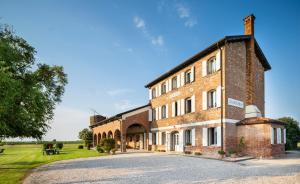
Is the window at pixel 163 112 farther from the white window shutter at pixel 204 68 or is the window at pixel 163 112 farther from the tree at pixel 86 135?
the tree at pixel 86 135

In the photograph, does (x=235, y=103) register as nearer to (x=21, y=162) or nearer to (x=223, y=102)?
(x=223, y=102)

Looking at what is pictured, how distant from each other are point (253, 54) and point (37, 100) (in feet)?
51.3

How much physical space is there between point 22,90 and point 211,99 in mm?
12977

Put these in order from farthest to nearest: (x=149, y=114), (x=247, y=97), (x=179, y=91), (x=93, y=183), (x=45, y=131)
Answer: (x=149, y=114) → (x=179, y=91) → (x=247, y=97) → (x=45, y=131) → (x=93, y=183)

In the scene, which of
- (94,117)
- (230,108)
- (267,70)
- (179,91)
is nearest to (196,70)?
(179,91)

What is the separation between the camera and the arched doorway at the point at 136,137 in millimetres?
29531

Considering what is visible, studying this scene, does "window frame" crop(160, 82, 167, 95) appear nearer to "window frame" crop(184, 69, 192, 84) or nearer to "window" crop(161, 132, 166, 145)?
"window" crop(161, 132, 166, 145)

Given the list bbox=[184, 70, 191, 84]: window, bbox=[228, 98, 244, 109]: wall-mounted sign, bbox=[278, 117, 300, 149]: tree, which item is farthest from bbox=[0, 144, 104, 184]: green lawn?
bbox=[278, 117, 300, 149]: tree

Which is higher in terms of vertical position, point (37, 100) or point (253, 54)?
point (253, 54)

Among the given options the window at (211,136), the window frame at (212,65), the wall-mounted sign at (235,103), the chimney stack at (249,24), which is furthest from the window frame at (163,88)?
the chimney stack at (249,24)

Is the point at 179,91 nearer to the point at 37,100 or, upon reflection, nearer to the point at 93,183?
the point at 37,100

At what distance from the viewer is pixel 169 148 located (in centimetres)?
2431

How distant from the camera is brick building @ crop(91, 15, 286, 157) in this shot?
1748cm

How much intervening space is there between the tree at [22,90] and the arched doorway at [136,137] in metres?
13.1
